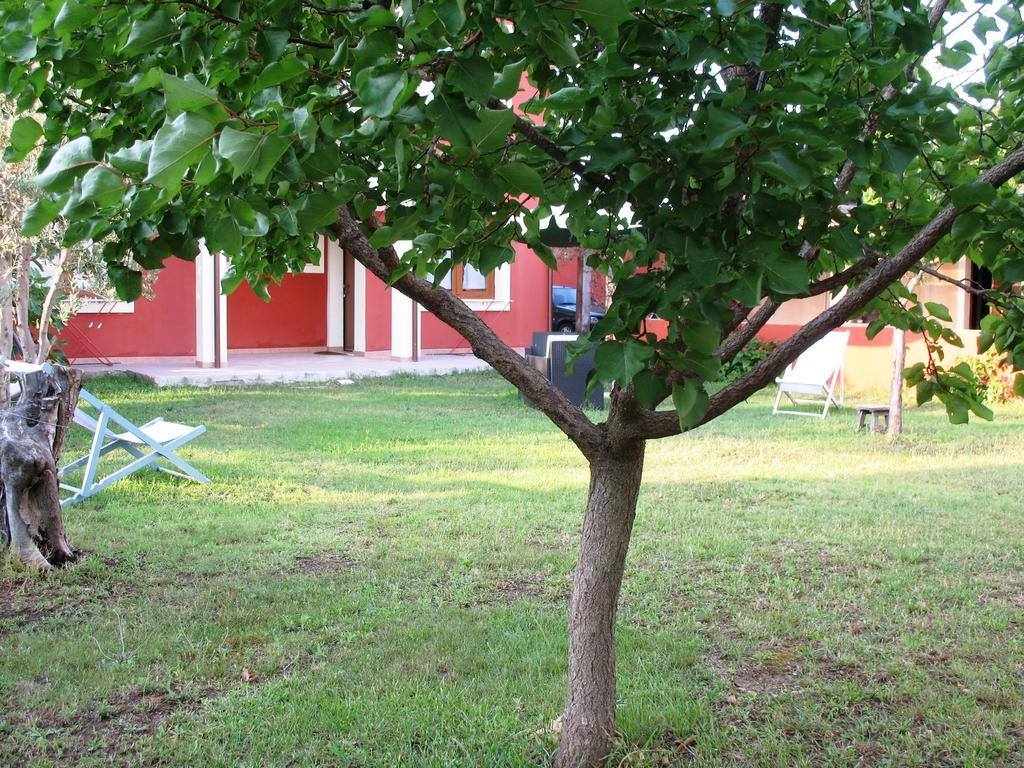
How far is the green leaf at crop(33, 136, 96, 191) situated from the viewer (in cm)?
123

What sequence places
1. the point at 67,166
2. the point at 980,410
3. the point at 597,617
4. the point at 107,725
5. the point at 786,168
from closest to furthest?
the point at 67,166 < the point at 786,168 < the point at 980,410 < the point at 597,617 < the point at 107,725

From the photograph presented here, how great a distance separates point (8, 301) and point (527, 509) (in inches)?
159

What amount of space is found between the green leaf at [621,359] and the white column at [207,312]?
13.8 meters

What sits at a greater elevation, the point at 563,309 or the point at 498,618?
the point at 563,309

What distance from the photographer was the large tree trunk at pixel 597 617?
122 inches

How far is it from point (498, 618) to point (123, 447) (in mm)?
4122

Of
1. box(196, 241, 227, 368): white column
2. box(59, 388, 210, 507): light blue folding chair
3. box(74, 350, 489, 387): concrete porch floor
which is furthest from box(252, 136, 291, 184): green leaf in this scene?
box(196, 241, 227, 368): white column

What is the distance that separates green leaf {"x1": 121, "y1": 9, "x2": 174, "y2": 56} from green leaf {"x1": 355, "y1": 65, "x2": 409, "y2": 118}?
349 millimetres

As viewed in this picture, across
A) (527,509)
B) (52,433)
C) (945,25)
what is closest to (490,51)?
(945,25)

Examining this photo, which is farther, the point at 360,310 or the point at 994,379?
the point at 360,310

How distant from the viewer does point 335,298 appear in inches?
741

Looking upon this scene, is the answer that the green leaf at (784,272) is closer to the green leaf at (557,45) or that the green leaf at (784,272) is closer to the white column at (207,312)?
the green leaf at (557,45)

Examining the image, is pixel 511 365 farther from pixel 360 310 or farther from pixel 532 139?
pixel 360 310

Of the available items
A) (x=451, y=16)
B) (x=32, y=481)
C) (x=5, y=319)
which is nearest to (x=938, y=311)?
(x=451, y=16)
